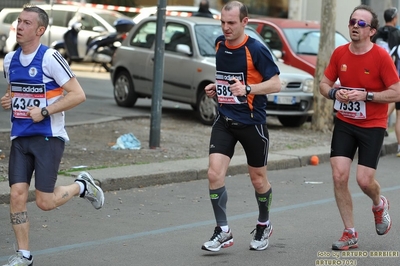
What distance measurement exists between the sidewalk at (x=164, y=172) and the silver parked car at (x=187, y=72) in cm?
257

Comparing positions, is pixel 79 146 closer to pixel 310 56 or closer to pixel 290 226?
pixel 290 226

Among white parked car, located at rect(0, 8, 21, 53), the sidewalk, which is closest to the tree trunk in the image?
the sidewalk

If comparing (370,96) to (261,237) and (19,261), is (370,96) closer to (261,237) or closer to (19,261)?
(261,237)

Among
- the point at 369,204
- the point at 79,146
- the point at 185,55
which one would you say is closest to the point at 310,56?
the point at 185,55

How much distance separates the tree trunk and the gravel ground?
24cm

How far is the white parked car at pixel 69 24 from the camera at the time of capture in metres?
26.8

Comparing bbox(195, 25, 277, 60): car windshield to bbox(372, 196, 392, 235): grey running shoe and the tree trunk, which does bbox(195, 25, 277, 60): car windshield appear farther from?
bbox(372, 196, 392, 235): grey running shoe

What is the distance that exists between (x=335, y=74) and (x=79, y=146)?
5.81 meters

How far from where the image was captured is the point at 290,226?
830 centimetres

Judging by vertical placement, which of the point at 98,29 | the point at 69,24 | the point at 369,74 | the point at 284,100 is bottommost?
the point at 98,29

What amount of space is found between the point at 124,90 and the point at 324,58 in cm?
386

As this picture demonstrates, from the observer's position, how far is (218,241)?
23.0 ft

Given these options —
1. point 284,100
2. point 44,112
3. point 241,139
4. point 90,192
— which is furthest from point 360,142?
point 284,100

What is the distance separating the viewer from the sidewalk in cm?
1004
